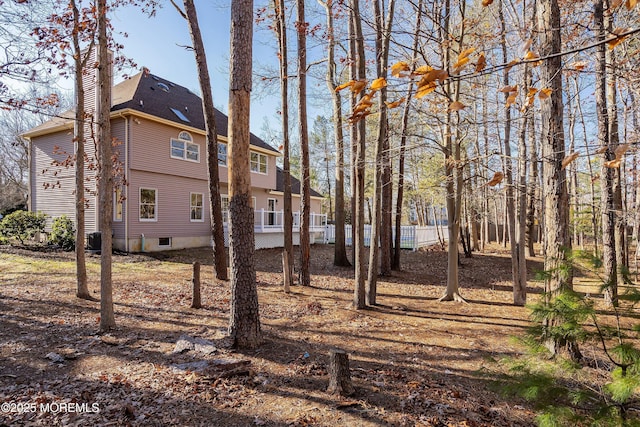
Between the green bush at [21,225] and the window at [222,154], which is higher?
the window at [222,154]

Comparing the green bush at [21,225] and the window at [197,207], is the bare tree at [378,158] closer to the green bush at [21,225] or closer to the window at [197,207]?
the window at [197,207]

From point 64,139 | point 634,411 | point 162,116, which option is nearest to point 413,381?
point 634,411

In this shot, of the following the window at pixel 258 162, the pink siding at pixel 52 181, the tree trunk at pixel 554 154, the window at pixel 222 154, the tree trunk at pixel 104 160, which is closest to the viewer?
the tree trunk at pixel 554 154

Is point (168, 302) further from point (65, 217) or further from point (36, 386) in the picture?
point (65, 217)

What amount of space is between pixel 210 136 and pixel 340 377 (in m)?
7.08

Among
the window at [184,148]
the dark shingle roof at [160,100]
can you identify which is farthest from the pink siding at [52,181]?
the window at [184,148]

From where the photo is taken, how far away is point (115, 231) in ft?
42.4

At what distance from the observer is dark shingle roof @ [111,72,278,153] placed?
1358 cm

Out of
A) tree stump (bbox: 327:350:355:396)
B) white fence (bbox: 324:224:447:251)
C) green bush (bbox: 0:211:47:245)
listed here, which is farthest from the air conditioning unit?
tree stump (bbox: 327:350:355:396)

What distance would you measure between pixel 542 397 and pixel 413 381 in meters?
1.61

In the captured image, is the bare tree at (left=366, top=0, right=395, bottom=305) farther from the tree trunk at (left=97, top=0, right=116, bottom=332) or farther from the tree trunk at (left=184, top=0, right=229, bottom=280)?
the tree trunk at (left=97, top=0, right=116, bottom=332)

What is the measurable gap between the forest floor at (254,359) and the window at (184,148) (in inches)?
305

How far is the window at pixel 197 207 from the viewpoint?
15.5 m

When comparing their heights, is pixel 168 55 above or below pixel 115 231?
above
